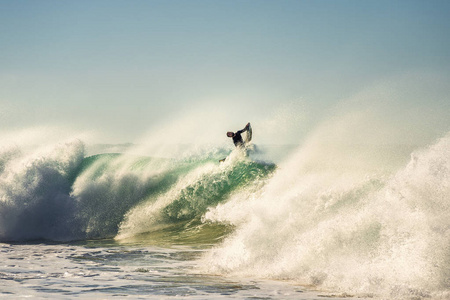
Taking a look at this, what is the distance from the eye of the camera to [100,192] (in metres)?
17.0

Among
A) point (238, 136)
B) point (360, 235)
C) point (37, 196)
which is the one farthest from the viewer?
point (238, 136)

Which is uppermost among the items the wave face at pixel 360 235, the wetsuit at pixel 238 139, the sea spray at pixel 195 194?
the wetsuit at pixel 238 139

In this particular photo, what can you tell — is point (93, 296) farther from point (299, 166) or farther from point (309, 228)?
point (299, 166)

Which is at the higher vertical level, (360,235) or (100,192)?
(100,192)

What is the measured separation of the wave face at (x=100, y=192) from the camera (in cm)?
1505

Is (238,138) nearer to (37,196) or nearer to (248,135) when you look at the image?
(248,135)

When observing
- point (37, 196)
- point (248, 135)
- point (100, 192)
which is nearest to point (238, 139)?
point (248, 135)

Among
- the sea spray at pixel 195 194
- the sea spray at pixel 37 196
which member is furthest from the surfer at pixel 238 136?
the sea spray at pixel 37 196

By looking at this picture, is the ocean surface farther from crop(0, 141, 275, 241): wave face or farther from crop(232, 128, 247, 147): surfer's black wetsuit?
crop(232, 128, 247, 147): surfer's black wetsuit

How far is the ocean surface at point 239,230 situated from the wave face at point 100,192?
5cm

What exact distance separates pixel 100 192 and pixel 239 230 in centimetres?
933

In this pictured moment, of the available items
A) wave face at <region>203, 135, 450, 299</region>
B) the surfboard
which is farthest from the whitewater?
the surfboard

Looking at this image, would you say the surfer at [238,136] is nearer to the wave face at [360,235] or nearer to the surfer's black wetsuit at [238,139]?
the surfer's black wetsuit at [238,139]

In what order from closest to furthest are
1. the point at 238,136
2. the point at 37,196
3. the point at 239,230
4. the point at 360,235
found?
1. the point at 360,235
2. the point at 239,230
3. the point at 37,196
4. the point at 238,136
